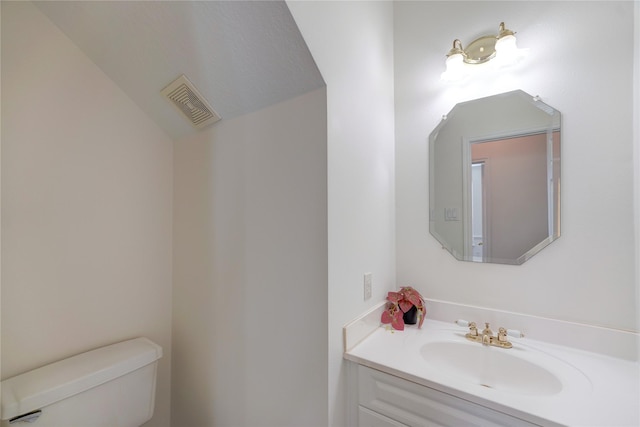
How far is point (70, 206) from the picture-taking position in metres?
1.01

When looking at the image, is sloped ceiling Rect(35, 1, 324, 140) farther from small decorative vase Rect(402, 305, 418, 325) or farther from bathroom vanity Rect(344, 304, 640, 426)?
small decorative vase Rect(402, 305, 418, 325)

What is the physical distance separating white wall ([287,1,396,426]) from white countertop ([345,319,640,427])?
6.9 inches

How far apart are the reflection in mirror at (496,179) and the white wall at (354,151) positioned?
287mm

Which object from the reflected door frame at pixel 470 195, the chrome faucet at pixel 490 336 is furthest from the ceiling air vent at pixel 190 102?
the chrome faucet at pixel 490 336

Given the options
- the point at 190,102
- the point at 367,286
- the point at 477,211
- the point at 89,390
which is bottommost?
the point at 89,390

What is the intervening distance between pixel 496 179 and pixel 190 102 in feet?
4.78

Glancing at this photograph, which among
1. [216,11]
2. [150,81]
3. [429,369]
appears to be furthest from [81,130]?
[429,369]

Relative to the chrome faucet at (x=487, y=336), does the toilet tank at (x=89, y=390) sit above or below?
below

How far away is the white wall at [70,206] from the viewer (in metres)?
A: 0.88

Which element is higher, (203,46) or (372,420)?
(203,46)

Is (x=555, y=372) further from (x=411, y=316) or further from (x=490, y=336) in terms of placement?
(x=411, y=316)

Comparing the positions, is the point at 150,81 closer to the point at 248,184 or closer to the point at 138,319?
the point at 248,184

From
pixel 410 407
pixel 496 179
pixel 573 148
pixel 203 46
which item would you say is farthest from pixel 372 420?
pixel 203 46

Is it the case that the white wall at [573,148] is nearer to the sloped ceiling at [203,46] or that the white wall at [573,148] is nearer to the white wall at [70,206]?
the sloped ceiling at [203,46]
